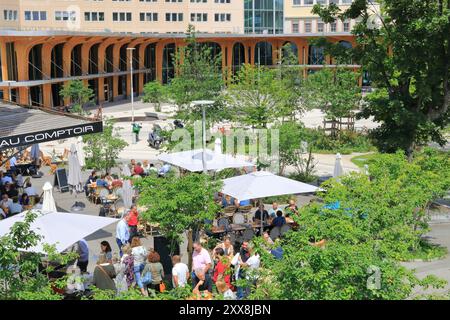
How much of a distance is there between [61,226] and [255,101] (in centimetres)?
2310

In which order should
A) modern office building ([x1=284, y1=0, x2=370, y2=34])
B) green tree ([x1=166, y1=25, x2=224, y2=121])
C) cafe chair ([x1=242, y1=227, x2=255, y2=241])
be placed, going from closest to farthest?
cafe chair ([x1=242, y1=227, x2=255, y2=241]) → green tree ([x1=166, y1=25, x2=224, y2=121]) → modern office building ([x1=284, y1=0, x2=370, y2=34])

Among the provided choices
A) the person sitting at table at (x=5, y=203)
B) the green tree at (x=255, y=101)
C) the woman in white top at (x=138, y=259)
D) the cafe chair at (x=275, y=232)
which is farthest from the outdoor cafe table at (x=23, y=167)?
the woman in white top at (x=138, y=259)

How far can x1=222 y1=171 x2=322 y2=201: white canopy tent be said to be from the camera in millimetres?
19188

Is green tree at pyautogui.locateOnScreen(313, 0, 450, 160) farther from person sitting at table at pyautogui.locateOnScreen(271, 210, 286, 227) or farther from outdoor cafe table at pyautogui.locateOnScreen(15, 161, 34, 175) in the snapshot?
outdoor cafe table at pyautogui.locateOnScreen(15, 161, 34, 175)

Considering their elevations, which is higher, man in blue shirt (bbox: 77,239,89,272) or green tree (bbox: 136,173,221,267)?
green tree (bbox: 136,173,221,267)

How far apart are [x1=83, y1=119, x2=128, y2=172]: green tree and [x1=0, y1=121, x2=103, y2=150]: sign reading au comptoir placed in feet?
23.1

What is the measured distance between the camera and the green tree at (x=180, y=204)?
1491 centimetres

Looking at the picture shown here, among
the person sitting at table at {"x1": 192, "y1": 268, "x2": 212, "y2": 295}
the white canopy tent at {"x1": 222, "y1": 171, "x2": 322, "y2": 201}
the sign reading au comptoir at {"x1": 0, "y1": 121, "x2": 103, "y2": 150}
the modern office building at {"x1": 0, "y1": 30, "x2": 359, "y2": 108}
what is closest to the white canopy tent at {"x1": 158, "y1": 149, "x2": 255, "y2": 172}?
the white canopy tent at {"x1": 222, "y1": 171, "x2": 322, "y2": 201}

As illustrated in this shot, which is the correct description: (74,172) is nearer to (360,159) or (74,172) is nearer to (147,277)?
(147,277)

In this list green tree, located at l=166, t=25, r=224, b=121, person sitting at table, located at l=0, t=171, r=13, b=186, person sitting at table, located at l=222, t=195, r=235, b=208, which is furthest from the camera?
green tree, located at l=166, t=25, r=224, b=121

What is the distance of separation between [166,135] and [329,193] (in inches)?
615

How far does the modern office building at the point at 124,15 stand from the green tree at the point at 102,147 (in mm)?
47209

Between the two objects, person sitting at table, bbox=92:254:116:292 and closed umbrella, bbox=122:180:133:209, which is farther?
closed umbrella, bbox=122:180:133:209

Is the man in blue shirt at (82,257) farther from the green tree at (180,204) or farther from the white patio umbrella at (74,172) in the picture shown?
the white patio umbrella at (74,172)
